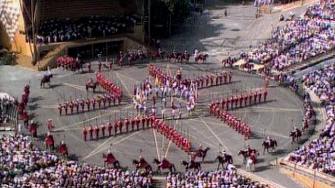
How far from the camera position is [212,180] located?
42.1 meters

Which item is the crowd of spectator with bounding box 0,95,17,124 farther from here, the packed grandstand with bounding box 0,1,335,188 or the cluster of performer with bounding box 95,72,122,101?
the cluster of performer with bounding box 95,72,122,101

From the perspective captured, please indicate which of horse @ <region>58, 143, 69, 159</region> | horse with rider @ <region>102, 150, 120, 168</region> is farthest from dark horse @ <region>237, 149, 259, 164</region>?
horse @ <region>58, 143, 69, 159</region>

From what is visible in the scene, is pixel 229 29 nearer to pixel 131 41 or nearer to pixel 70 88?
pixel 131 41

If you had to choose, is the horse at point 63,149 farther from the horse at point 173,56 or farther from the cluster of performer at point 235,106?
the horse at point 173,56

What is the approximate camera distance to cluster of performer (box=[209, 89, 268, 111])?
55.8 metres

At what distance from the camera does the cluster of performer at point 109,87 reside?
57.8 meters

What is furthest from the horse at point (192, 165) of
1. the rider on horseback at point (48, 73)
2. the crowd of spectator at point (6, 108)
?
the rider on horseback at point (48, 73)

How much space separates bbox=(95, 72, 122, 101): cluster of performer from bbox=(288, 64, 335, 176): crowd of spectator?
1648 centimetres

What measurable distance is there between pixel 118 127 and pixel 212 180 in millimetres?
12418

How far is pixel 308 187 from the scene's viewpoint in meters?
44.4

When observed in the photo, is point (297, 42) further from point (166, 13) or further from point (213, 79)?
point (166, 13)

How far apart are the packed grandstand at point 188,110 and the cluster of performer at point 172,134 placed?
8cm

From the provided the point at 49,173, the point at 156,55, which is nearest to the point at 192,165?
the point at 49,173

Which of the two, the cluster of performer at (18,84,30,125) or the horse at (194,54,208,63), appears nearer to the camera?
the cluster of performer at (18,84,30,125)
